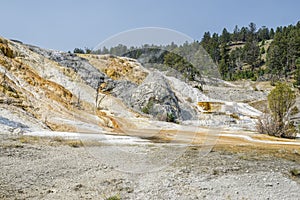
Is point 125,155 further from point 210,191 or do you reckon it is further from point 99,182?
point 210,191

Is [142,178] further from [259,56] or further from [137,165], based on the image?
[259,56]

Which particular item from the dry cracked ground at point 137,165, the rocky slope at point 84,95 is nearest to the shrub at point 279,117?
the rocky slope at point 84,95

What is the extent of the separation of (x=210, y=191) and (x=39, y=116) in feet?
58.4

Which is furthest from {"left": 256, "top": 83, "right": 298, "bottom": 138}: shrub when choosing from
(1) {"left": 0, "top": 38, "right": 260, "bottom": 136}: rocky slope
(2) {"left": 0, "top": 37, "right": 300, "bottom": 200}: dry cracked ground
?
(2) {"left": 0, "top": 37, "right": 300, "bottom": 200}: dry cracked ground

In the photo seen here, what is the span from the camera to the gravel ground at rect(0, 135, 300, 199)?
8641 mm

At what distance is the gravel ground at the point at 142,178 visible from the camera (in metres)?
8.64

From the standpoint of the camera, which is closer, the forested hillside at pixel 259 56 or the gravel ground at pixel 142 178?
the gravel ground at pixel 142 178

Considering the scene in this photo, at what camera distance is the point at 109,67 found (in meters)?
46.9

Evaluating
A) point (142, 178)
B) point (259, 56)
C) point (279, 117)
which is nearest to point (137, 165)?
point (142, 178)

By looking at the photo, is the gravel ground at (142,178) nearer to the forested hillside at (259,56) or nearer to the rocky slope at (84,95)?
the rocky slope at (84,95)

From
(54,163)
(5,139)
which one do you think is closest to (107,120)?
(5,139)

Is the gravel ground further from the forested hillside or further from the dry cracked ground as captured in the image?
the forested hillside

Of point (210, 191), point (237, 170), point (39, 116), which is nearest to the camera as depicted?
point (210, 191)

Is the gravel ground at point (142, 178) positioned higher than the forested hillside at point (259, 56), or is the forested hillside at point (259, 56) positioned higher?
the forested hillside at point (259, 56)
